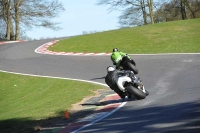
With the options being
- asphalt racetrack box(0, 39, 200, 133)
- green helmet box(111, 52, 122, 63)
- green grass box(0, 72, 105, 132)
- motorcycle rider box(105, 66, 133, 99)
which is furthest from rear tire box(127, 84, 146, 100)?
green helmet box(111, 52, 122, 63)

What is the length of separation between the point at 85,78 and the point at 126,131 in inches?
448

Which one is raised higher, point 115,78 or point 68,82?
point 115,78

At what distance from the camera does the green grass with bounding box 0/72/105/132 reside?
13251 mm

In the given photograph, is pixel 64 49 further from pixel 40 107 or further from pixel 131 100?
pixel 131 100

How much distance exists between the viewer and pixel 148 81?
16.5 meters

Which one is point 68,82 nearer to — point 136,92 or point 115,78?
point 115,78

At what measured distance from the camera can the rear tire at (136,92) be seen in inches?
480

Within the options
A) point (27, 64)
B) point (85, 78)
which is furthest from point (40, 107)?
point (27, 64)

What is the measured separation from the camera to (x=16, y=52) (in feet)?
105

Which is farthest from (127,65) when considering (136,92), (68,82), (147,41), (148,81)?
(147,41)

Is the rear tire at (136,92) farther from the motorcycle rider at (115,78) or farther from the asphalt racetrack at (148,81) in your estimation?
the motorcycle rider at (115,78)

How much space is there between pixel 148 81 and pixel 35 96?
4.58m

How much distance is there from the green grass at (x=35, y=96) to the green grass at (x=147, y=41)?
8014 millimetres

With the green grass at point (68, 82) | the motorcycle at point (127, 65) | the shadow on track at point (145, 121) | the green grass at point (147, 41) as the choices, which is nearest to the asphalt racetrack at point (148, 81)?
the shadow on track at point (145, 121)
